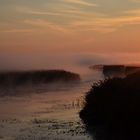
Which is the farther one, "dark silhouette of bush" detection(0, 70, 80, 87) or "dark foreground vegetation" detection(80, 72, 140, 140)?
"dark silhouette of bush" detection(0, 70, 80, 87)

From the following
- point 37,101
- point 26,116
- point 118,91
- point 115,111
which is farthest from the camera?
point 37,101

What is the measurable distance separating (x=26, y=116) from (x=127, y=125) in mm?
8924

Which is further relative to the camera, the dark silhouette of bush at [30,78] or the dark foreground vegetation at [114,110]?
the dark silhouette of bush at [30,78]

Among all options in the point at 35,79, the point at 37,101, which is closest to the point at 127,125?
the point at 37,101

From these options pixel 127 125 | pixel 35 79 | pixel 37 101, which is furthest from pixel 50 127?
pixel 35 79

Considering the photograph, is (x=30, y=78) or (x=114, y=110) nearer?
(x=114, y=110)

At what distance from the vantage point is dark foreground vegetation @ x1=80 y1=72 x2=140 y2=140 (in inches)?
711

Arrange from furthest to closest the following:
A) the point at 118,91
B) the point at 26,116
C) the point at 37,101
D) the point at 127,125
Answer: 1. the point at 37,101
2. the point at 26,116
3. the point at 118,91
4. the point at 127,125

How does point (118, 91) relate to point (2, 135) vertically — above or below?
above

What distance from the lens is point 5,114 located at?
27.5 metres

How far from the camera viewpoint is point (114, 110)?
19.8 m

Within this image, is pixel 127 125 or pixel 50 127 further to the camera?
pixel 50 127

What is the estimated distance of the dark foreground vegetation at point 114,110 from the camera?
1806 cm

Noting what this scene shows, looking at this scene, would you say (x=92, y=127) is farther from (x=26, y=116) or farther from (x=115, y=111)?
(x=26, y=116)
